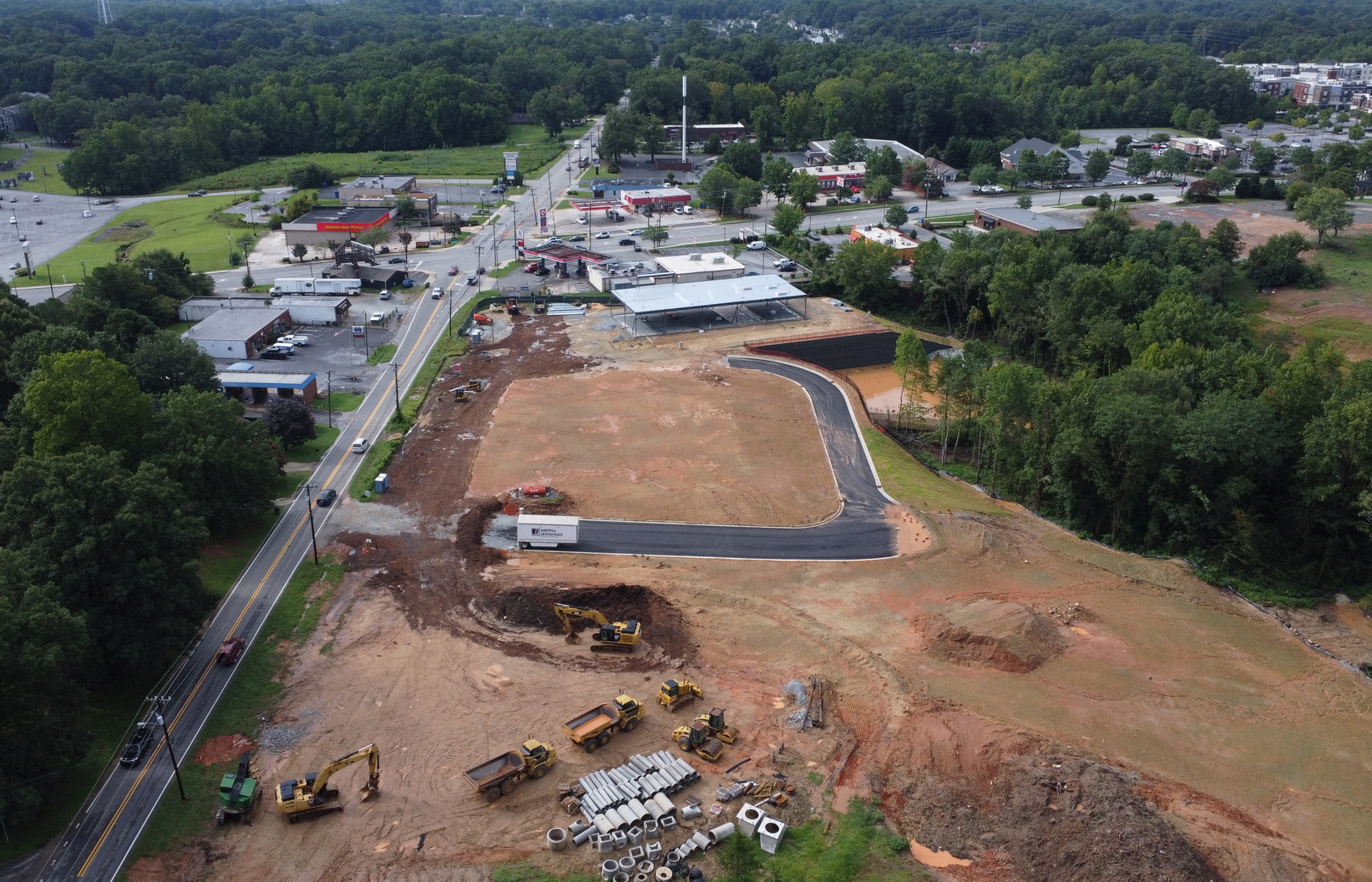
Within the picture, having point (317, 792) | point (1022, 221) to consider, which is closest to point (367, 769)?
point (317, 792)

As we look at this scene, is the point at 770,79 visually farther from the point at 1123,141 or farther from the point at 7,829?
the point at 7,829

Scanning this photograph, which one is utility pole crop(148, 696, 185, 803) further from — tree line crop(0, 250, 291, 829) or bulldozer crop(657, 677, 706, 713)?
bulldozer crop(657, 677, 706, 713)

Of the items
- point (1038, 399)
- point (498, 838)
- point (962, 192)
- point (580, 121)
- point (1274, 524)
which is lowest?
point (498, 838)

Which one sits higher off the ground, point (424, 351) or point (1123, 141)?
point (1123, 141)

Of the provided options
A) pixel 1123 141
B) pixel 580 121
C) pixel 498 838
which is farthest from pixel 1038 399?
pixel 580 121

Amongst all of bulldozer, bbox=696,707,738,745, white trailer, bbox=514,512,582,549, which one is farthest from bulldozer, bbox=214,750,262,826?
white trailer, bbox=514,512,582,549

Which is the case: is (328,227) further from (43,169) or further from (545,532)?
(43,169)

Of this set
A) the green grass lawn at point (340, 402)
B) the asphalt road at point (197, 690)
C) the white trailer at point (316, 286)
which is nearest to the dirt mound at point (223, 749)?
the asphalt road at point (197, 690)
